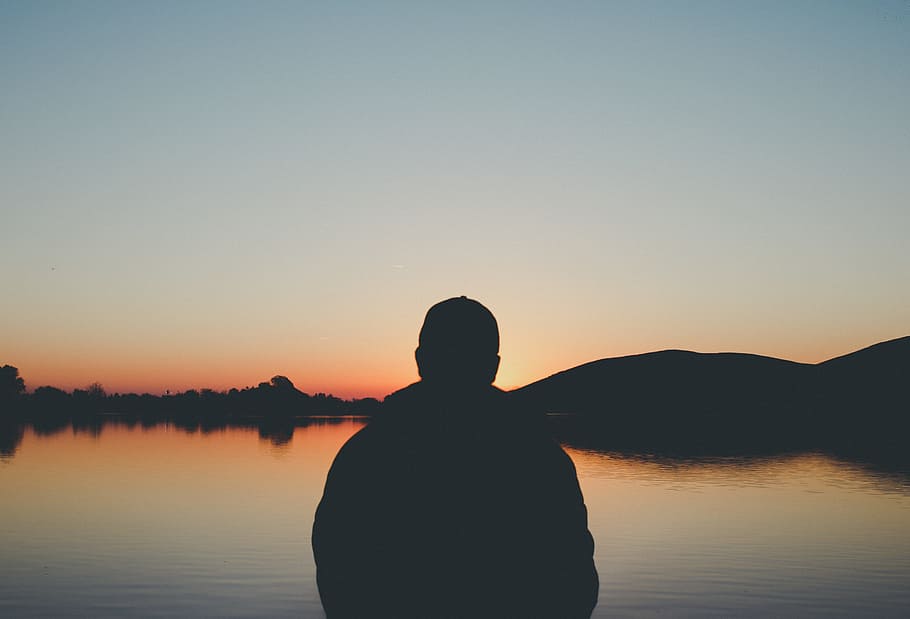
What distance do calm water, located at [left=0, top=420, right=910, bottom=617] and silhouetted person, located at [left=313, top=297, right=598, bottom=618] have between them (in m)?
20.8

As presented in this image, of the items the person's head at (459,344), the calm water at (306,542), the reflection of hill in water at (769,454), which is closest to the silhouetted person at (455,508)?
the person's head at (459,344)

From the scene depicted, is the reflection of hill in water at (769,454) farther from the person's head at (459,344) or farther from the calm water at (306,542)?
the person's head at (459,344)

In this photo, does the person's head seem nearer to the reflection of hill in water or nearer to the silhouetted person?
the silhouetted person

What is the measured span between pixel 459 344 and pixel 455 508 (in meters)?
0.53

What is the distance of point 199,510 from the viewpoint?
43.1 meters

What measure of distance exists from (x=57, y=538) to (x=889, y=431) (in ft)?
536

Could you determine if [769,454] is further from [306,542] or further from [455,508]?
[455,508]

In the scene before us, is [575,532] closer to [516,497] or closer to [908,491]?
[516,497]

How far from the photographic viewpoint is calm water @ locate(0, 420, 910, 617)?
949 inches

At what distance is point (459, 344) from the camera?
2.93m

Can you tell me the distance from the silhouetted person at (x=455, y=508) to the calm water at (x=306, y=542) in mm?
20793

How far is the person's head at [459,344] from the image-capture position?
291cm

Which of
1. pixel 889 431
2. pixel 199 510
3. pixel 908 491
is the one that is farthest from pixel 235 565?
pixel 889 431

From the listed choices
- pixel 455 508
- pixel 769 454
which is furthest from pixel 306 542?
pixel 769 454
